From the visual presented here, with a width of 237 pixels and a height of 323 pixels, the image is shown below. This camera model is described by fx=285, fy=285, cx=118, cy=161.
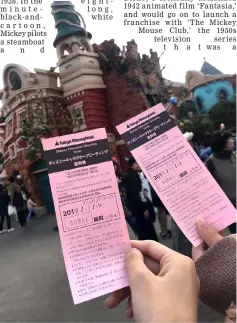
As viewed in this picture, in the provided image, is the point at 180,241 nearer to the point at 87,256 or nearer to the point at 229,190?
the point at 229,190

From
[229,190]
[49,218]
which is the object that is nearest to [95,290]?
[229,190]

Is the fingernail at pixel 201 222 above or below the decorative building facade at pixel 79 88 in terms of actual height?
below

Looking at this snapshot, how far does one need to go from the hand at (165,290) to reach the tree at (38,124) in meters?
1.08

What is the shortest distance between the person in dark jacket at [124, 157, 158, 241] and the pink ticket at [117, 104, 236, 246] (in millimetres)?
708

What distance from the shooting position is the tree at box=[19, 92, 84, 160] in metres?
1.30

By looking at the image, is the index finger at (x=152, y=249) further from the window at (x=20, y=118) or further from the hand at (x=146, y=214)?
the window at (x=20, y=118)

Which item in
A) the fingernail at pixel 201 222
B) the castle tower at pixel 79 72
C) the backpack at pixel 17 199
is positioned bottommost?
the fingernail at pixel 201 222

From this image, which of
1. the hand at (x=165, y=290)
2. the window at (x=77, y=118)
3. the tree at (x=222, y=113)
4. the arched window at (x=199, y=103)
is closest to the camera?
the hand at (x=165, y=290)

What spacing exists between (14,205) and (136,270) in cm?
100

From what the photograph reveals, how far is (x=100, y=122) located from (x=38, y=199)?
1289 millimetres

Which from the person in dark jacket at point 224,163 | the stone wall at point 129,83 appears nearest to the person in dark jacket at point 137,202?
the person in dark jacket at point 224,163

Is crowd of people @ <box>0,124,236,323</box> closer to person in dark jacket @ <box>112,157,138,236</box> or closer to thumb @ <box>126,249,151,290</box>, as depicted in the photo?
thumb @ <box>126,249,151,290</box>

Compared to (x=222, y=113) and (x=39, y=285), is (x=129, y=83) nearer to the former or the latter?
(x=222, y=113)

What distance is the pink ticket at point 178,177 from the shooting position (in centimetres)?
22
